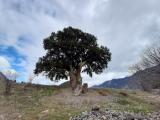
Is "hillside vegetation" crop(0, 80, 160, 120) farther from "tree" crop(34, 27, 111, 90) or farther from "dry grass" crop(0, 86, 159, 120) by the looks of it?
"tree" crop(34, 27, 111, 90)

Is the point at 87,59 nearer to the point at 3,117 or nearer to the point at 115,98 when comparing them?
the point at 115,98

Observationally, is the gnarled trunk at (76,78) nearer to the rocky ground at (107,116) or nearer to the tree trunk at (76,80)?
the tree trunk at (76,80)

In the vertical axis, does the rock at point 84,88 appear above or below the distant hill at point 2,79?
below

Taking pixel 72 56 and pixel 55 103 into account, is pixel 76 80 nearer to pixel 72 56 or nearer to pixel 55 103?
pixel 72 56

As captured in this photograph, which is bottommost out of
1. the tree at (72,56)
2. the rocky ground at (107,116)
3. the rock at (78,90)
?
the rocky ground at (107,116)

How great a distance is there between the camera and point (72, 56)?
4484 cm

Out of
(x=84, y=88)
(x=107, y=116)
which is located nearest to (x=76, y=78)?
(x=84, y=88)

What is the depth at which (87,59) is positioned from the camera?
4525 cm

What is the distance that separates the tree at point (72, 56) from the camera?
43.9 meters

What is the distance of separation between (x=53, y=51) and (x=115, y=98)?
11914 mm

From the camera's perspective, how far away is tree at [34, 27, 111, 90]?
1730 inches

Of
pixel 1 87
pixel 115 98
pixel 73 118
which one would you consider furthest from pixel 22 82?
pixel 73 118

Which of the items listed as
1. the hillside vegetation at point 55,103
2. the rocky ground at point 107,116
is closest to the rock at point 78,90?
the hillside vegetation at point 55,103

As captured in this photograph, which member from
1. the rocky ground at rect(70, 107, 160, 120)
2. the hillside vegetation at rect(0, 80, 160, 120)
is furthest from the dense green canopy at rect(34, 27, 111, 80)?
the rocky ground at rect(70, 107, 160, 120)
